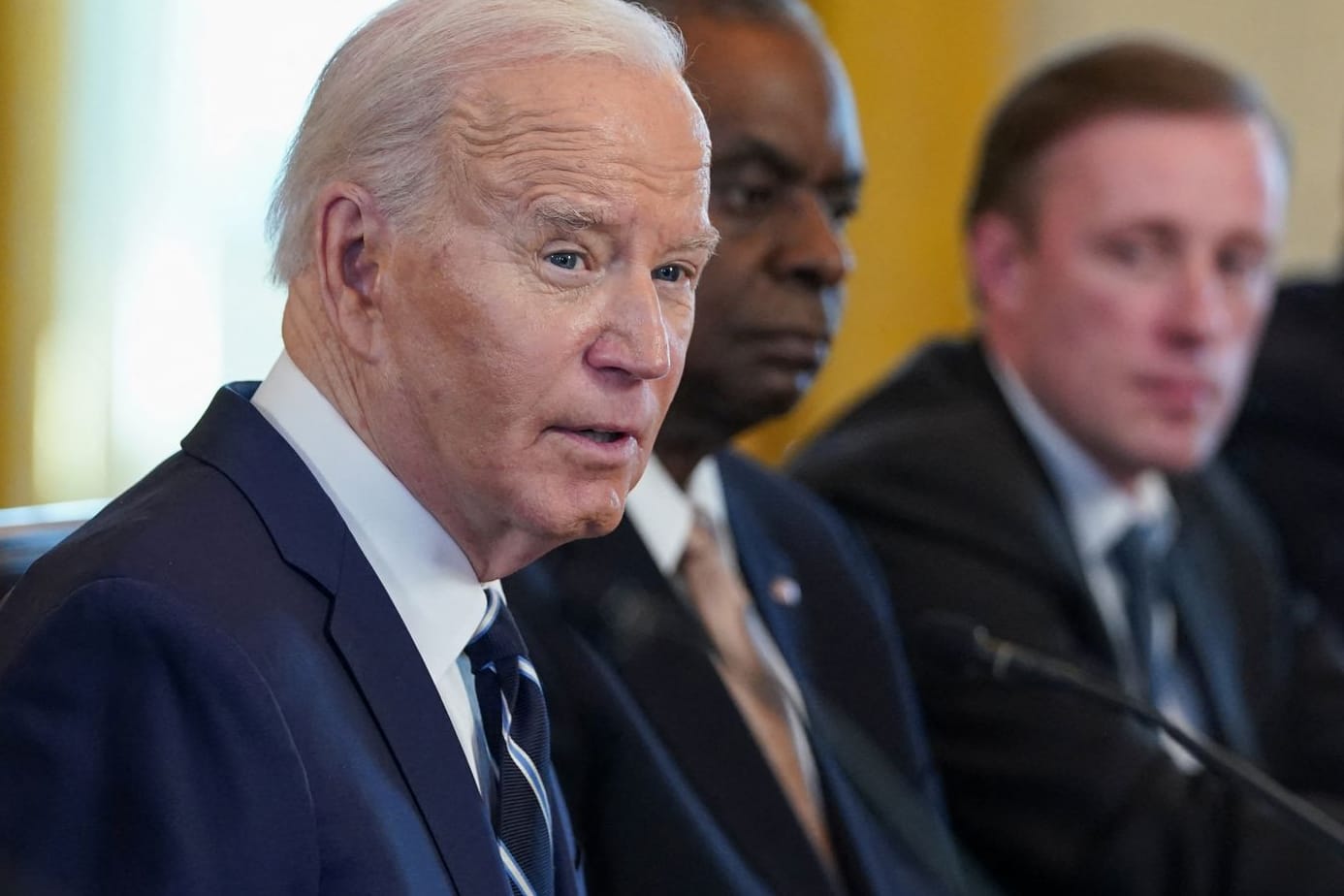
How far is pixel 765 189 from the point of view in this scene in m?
1.53

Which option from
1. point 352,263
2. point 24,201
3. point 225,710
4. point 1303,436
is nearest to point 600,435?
point 352,263

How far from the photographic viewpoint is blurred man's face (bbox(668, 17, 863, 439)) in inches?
58.9

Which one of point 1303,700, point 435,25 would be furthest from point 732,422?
point 1303,700

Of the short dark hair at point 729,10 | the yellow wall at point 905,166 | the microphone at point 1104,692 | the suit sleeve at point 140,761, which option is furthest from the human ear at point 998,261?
the suit sleeve at point 140,761

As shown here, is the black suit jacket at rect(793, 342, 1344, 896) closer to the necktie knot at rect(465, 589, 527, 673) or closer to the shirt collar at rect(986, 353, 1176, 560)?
the shirt collar at rect(986, 353, 1176, 560)

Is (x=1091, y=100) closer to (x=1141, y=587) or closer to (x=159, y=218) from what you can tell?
(x=1141, y=587)

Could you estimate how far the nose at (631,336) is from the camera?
0.97m

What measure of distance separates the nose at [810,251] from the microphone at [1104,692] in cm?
33

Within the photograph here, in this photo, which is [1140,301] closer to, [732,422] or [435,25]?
[732,422]

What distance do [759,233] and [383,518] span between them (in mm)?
604

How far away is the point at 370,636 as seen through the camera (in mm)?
954

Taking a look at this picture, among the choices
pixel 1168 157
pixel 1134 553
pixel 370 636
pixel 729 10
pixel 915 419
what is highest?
pixel 729 10

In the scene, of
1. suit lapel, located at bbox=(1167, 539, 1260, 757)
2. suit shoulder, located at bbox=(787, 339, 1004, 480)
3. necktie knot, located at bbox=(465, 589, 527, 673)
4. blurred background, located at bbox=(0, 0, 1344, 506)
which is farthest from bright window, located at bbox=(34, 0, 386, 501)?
necktie knot, located at bbox=(465, 589, 527, 673)

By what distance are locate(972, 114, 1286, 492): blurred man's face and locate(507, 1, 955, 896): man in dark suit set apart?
0.55m
